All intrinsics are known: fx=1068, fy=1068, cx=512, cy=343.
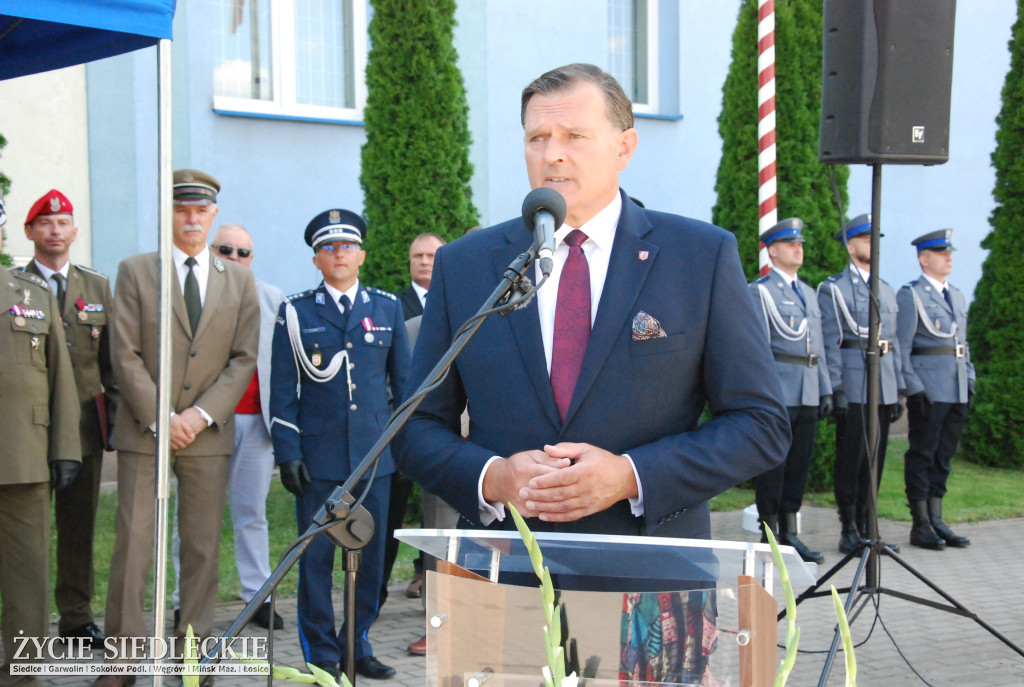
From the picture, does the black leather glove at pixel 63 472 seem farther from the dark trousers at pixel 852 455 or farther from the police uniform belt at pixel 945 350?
the police uniform belt at pixel 945 350

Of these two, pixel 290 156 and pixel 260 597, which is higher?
Answer: pixel 290 156

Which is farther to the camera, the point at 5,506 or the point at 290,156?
the point at 290,156

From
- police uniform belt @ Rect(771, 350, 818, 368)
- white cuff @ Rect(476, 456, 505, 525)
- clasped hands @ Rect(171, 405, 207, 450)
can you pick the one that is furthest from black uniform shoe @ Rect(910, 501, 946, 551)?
white cuff @ Rect(476, 456, 505, 525)

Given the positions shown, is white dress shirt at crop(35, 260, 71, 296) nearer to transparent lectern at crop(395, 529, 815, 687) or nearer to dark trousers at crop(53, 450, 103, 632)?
dark trousers at crop(53, 450, 103, 632)

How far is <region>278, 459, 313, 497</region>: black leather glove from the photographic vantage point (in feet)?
16.2

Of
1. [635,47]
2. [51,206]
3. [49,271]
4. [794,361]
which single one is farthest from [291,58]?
[794,361]

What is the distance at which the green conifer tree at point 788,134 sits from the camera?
9594 mm

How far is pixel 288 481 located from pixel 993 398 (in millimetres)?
8453

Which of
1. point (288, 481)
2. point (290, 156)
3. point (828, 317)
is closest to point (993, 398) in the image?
point (828, 317)

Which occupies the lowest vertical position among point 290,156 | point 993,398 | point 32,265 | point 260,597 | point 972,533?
point 972,533

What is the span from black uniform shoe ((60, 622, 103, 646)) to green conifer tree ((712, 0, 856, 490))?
249 inches

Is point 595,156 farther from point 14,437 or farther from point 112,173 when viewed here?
point 112,173

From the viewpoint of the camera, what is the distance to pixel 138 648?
15.5ft

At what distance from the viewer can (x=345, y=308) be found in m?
5.20
